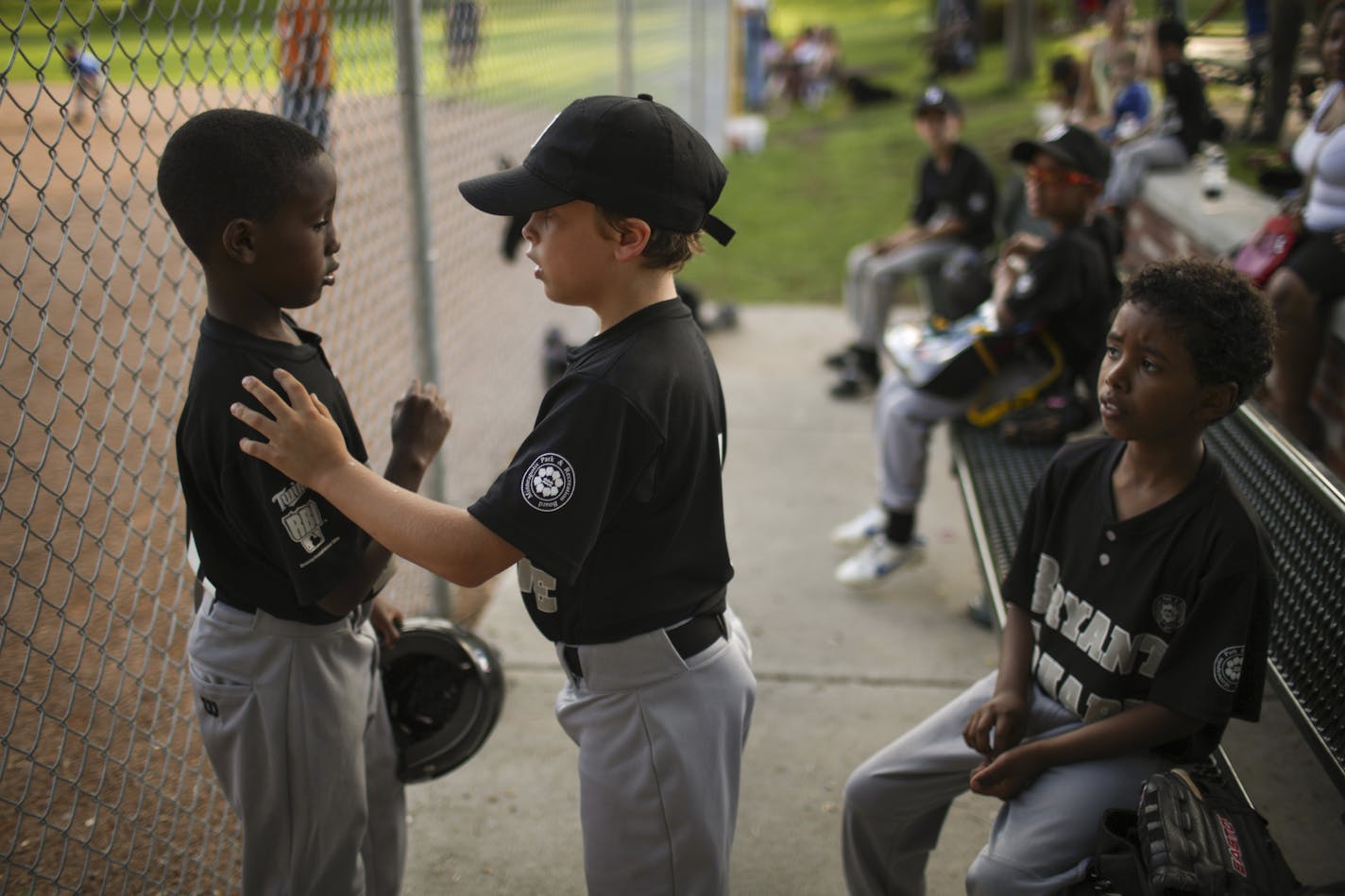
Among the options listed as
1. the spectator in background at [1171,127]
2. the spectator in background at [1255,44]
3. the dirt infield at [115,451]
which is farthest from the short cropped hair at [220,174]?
the spectator in background at [1255,44]

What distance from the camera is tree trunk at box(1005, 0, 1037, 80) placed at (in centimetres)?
1792

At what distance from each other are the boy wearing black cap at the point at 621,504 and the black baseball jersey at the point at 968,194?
4679 millimetres

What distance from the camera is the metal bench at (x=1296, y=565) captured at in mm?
2285

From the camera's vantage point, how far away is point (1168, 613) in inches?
81.6

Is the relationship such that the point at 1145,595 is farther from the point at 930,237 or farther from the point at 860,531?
the point at 930,237

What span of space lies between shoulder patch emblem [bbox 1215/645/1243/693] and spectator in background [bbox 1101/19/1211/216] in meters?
5.19

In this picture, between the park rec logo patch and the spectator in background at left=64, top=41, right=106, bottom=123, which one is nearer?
the park rec logo patch

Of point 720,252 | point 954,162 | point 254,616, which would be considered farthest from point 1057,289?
point 720,252

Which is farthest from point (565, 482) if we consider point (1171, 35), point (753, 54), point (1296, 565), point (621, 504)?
point (753, 54)

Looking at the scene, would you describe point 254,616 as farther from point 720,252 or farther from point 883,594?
point 720,252

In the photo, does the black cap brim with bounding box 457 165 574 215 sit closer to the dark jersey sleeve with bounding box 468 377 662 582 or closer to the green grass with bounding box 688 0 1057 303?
the dark jersey sleeve with bounding box 468 377 662 582

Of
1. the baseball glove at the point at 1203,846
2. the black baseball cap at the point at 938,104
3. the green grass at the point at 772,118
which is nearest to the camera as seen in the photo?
the baseball glove at the point at 1203,846

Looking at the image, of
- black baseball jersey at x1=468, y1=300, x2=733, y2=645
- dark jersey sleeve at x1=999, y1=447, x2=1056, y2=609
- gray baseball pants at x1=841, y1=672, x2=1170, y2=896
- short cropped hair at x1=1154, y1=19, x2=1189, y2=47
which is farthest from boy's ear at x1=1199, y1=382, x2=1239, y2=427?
short cropped hair at x1=1154, y1=19, x2=1189, y2=47

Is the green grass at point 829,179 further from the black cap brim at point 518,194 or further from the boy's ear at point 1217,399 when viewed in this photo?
the black cap brim at point 518,194
